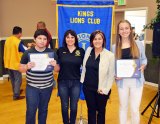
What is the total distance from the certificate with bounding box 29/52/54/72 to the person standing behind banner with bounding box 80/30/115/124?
1.50 ft

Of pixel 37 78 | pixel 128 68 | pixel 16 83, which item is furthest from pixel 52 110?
pixel 128 68

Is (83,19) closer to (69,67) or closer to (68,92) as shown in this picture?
(69,67)

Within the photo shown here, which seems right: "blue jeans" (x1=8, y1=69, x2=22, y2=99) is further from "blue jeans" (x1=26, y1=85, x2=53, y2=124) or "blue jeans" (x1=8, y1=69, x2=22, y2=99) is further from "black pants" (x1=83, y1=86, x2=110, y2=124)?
"black pants" (x1=83, y1=86, x2=110, y2=124)

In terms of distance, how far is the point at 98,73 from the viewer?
9.74ft

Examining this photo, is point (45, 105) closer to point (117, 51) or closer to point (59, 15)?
point (117, 51)

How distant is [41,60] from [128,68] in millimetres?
1083

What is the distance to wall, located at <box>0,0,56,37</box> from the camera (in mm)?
6824

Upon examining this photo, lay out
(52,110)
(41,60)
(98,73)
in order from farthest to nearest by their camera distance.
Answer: (52,110) < (98,73) < (41,60)

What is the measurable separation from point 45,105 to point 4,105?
7.03ft

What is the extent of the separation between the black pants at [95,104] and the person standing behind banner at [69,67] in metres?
0.17

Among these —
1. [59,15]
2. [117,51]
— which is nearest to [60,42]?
[59,15]

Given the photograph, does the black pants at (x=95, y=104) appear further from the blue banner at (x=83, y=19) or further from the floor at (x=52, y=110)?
the blue banner at (x=83, y=19)

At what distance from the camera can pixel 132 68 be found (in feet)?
9.96

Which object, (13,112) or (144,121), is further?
(13,112)
